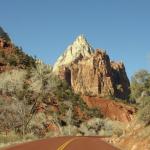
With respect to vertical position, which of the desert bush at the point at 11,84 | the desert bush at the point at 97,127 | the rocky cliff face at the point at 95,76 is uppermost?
the rocky cliff face at the point at 95,76

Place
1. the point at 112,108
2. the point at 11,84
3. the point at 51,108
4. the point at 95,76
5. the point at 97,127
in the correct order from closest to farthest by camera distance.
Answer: the point at 11,84 → the point at 51,108 → the point at 97,127 → the point at 112,108 → the point at 95,76

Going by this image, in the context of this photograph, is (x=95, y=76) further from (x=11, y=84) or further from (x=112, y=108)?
(x=11, y=84)

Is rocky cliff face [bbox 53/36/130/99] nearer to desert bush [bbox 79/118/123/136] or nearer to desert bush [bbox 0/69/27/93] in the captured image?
desert bush [bbox 79/118/123/136]

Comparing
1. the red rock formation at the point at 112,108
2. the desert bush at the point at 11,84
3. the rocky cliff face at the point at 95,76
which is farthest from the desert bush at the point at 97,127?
the rocky cliff face at the point at 95,76

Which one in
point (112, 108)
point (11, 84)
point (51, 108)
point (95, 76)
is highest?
point (95, 76)

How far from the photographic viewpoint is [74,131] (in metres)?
75.8

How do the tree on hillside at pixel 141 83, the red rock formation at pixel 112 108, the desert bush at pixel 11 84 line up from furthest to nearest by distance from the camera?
the red rock formation at pixel 112 108 < the desert bush at pixel 11 84 < the tree on hillside at pixel 141 83

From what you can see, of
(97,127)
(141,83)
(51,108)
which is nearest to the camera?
(141,83)

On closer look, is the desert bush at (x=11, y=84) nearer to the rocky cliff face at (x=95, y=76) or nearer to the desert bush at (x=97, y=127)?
the desert bush at (x=97, y=127)

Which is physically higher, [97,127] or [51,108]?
[51,108]

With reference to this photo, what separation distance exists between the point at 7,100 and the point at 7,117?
12.3 ft

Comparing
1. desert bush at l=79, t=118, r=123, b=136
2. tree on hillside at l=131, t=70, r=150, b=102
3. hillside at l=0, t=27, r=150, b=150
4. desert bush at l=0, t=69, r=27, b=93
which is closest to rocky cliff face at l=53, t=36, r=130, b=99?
hillside at l=0, t=27, r=150, b=150

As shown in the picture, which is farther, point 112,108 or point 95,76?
point 95,76

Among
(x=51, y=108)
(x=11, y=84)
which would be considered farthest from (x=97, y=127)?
(x=11, y=84)
